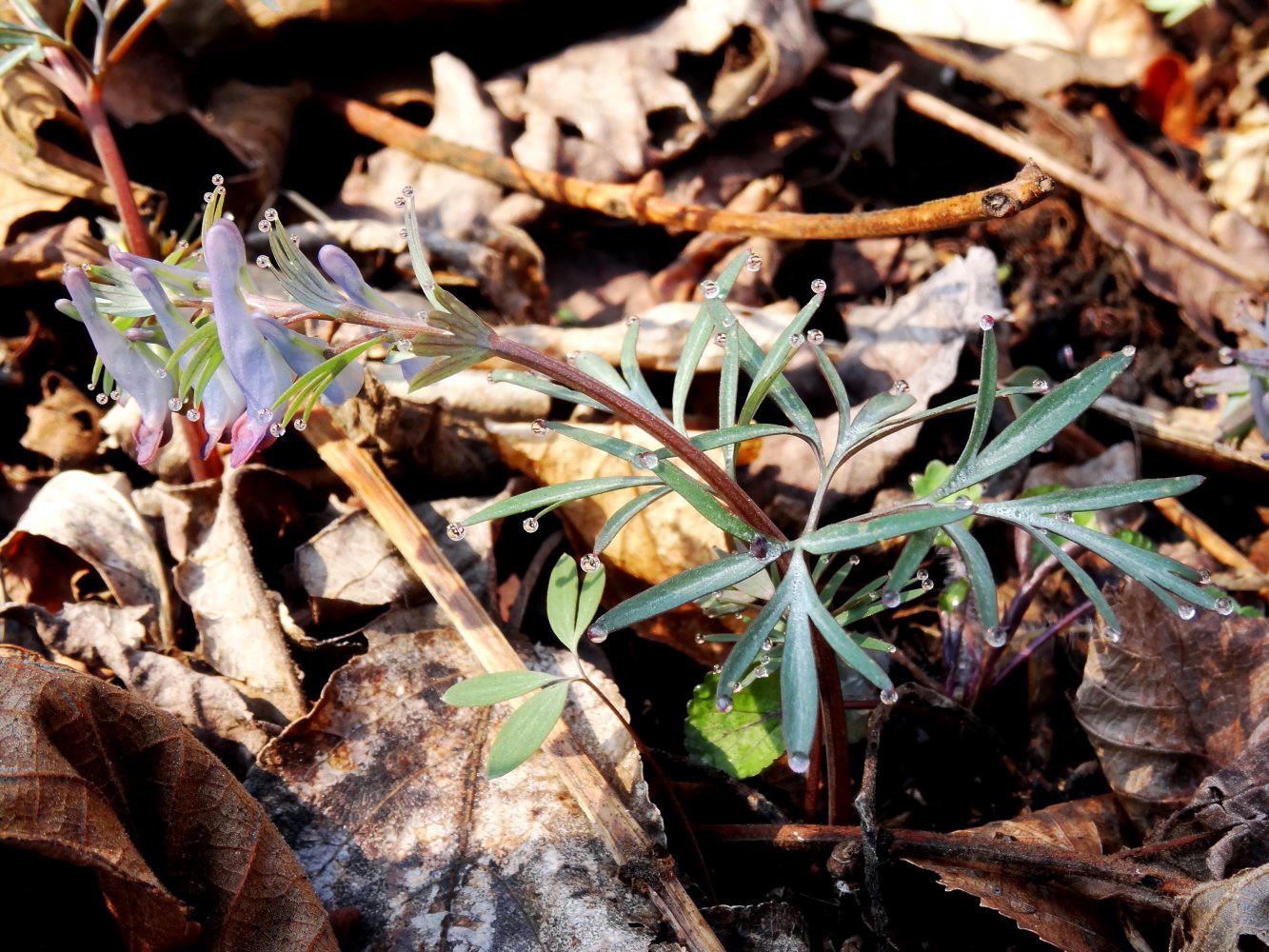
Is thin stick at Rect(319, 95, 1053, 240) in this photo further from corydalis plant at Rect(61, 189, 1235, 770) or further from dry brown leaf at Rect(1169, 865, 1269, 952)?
dry brown leaf at Rect(1169, 865, 1269, 952)

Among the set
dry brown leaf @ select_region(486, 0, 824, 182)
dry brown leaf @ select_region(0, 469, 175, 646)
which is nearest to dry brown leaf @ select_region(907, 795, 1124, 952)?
dry brown leaf @ select_region(0, 469, 175, 646)

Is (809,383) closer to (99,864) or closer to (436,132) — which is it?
(436,132)

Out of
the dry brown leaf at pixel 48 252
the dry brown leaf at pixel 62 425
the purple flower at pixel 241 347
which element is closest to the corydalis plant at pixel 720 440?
the purple flower at pixel 241 347

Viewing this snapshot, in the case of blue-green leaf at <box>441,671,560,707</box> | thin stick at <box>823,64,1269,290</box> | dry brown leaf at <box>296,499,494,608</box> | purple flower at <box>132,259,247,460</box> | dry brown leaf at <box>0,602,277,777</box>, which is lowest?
dry brown leaf at <box>0,602,277,777</box>

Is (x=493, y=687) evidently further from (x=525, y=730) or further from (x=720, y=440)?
(x=720, y=440)

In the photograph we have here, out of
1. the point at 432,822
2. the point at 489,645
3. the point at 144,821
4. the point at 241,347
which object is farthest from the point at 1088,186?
the point at 144,821

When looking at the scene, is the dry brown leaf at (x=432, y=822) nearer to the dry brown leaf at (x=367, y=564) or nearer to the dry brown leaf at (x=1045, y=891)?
the dry brown leaf at (x=367, y=564)

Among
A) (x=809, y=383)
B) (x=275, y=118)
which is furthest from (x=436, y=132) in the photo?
(x=809, y=383)
